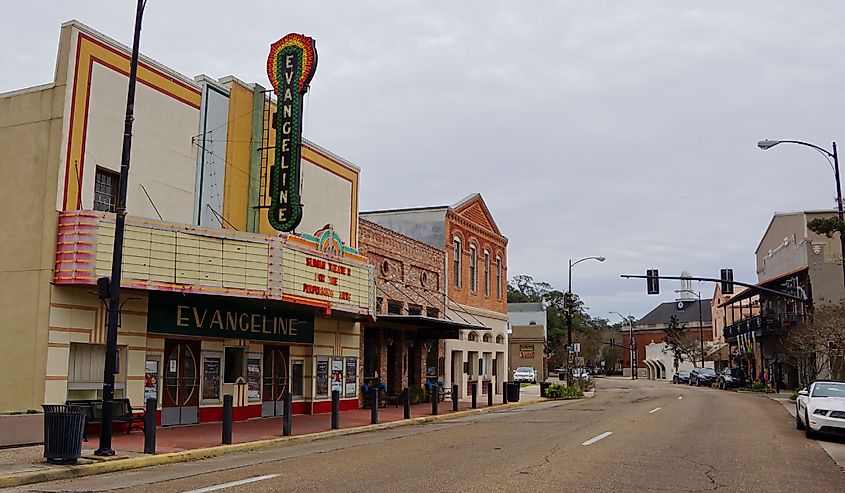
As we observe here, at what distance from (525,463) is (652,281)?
83.0 feet

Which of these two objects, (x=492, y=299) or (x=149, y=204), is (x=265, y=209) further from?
(x=492, y=299)

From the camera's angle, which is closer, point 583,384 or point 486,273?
point 486,273

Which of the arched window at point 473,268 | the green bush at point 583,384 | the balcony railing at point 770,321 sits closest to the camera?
the arched window at point 473,268

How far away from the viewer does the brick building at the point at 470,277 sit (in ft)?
116

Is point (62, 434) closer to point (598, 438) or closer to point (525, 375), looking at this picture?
A: point (598, 438)

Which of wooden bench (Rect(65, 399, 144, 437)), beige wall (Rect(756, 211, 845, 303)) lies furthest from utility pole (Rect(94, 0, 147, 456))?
beige wall (Rect(756, 211, 845, 303))

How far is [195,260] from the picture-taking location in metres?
18.1

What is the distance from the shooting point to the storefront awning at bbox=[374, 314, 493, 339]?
26688mm

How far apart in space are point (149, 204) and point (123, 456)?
6.87 metres

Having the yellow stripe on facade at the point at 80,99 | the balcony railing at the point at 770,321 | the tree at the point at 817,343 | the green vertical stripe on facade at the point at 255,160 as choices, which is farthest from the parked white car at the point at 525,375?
the yellow stripe on facade at the point at 80,99

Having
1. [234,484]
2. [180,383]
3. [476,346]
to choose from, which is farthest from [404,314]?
[234,484]

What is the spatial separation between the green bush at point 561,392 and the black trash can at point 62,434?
2907 cm

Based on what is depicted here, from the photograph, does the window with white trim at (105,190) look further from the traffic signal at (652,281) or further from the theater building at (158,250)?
the traffic signal at (652,281)

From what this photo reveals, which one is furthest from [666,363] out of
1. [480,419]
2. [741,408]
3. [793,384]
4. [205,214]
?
[205,214]
